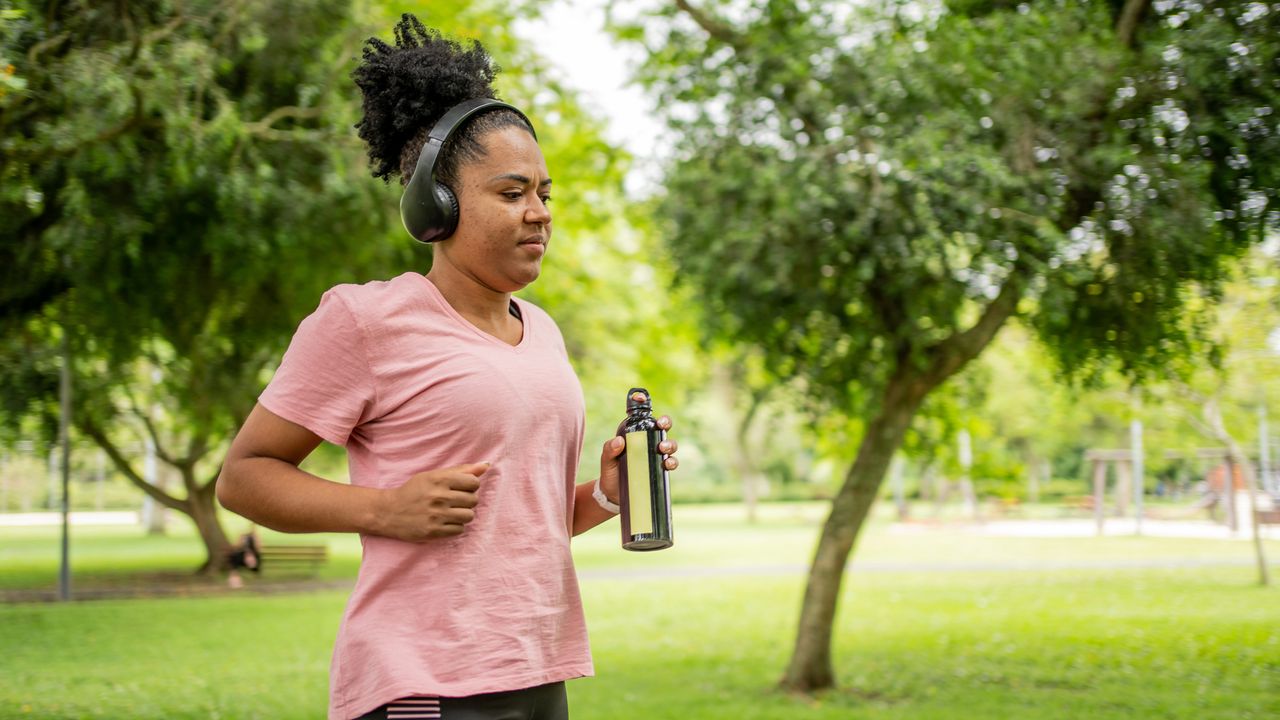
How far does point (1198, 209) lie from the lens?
723 cm

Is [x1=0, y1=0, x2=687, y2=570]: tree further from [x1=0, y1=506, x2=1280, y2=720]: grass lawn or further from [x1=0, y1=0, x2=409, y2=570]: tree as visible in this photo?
[x1=0, y1=506, x2=1280, y2=720]: grass lawn

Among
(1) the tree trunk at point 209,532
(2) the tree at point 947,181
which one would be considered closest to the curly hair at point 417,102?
(2) the tree at point 947,181

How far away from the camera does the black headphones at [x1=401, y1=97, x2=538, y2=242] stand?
2.09 m

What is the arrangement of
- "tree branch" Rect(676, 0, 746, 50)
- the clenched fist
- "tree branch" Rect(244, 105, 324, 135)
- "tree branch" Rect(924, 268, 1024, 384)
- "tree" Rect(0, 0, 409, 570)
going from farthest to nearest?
1. "tree branch" Rect(676, 0, 746, 50)
2. "tree branch" Rect(244, 105, 324, 135)
3. "tree branch" Rect(924, 268, 1024, 384)
4. "tree" Rect(0, 0, 409, 570)
5. the clenched fist

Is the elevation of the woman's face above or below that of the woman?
above

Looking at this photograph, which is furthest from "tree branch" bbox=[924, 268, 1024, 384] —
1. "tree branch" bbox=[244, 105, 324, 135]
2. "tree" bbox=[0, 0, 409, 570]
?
"tree branch" bbox=[244, 105, 324, 135]

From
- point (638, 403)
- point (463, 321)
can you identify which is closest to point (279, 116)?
point (638, 403)

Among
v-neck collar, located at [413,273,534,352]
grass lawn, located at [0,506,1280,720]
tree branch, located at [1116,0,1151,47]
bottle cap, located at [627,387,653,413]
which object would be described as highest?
tree branch, located at [1116,0,1151,47]

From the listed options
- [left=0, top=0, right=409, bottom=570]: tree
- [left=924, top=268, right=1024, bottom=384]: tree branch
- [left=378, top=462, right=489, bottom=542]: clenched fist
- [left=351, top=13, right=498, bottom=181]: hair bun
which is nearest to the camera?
[left=378, top=462, right=489, bottom=542]: clenched fist

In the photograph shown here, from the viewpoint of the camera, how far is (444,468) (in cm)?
194

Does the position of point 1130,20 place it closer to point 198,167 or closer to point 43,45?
point 198,167

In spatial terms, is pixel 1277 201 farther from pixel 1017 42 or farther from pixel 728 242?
pixel 728 242

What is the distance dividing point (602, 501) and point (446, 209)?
0.69m

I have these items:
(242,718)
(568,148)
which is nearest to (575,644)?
(242,718)
